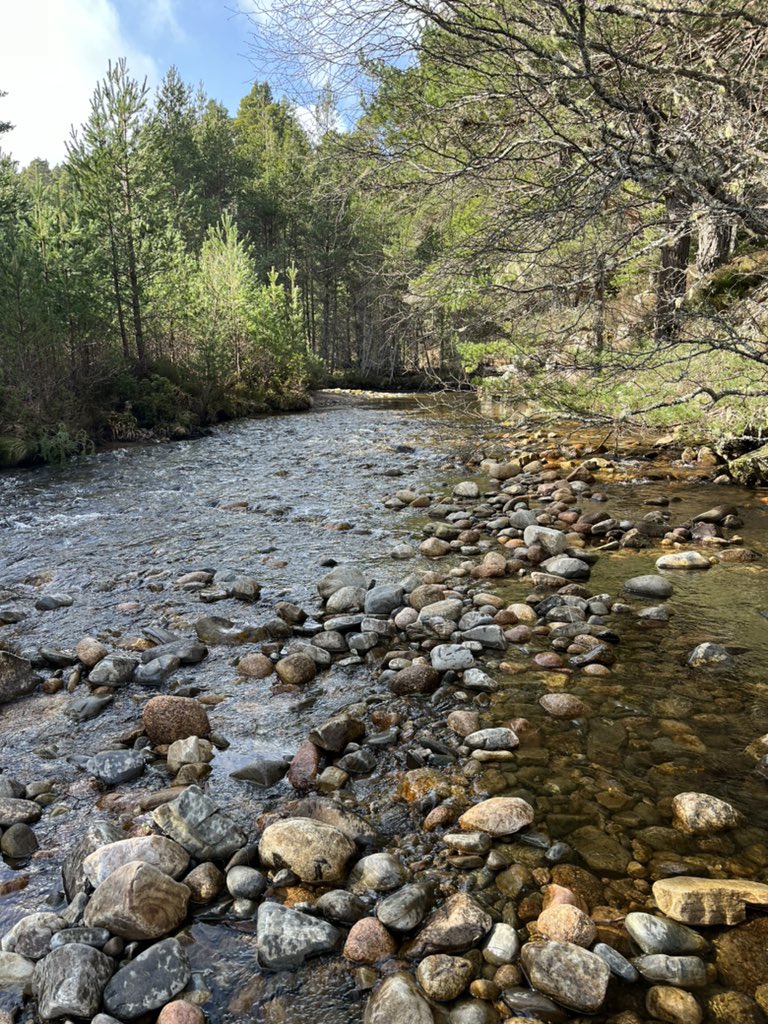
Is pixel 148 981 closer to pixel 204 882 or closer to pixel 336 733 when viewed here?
pixel 204 882

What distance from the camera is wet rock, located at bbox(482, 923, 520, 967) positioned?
81.5 inches

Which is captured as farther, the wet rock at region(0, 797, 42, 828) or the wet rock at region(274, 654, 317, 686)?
the wet rock at region(274, 654, 317, 686)

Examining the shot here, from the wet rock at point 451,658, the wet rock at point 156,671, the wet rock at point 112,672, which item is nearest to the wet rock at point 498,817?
the wet rock at point 451,658

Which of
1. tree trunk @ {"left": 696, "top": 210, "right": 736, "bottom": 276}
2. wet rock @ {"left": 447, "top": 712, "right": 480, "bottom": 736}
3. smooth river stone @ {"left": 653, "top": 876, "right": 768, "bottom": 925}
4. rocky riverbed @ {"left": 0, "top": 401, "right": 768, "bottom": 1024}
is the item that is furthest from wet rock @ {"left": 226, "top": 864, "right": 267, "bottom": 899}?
tree trunk @ {"left": 696, "top": 210, "right": 736, "bottom": 276}

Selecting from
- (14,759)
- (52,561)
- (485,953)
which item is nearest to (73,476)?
(52,561)

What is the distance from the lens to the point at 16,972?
2031mm

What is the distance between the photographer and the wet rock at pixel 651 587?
5176mm

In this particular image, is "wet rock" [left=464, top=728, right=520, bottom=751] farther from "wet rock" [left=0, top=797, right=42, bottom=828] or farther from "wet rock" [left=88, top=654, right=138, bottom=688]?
"wet rock" [left=88, top=654, right=138, bottom=688]

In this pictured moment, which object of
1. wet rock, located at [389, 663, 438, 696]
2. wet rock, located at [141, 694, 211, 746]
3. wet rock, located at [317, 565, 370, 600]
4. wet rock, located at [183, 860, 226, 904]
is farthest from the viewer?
wet rock, located at [317, 565, 370, 600]

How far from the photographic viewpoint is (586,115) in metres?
3.08

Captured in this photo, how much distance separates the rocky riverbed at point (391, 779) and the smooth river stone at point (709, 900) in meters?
0.01

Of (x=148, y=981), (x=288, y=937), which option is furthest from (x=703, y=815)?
(x=148, y=981)

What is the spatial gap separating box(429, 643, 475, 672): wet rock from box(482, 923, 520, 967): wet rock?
1.95 m

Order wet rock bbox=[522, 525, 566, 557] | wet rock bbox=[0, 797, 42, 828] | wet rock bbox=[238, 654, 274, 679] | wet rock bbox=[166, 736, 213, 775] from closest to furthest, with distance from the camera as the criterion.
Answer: wet rock bbox=[0, 797, 42, 828] < wet rock bbox=[166, 736, 213, 775] < wet rock bbox=[238, 654, 274, 679] < wet rock bbox=[522, 525, 566, 557]
